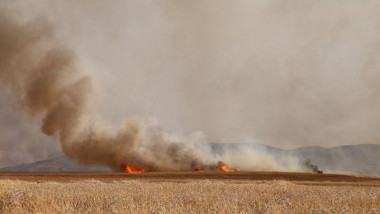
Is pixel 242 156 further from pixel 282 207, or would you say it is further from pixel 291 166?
pixel 282 207

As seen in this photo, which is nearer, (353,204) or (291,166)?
(353,204)

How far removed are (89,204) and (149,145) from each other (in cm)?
10278

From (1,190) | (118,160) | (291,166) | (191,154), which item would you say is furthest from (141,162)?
(1,190)

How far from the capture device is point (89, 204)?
1589cm

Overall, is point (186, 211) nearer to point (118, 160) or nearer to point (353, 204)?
point (353, 204)

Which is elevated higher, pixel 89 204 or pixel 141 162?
pixel 141 162

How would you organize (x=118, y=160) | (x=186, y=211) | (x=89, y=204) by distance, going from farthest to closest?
(x=118, y=160), (x=89, y=204), (x=186, y=211)

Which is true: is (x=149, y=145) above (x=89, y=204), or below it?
above

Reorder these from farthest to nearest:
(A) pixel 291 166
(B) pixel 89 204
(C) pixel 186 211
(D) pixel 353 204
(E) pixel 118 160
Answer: (A) pixel 291 166 < (E) pixel 118 160 < (B) pixel 89 204 < (D) pixel 353 204 < (C) pixel 186 211

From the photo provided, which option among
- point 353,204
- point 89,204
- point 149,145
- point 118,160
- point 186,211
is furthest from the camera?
point 149,145

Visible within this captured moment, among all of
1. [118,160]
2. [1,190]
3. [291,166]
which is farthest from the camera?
[291,166]

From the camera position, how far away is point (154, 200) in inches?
647

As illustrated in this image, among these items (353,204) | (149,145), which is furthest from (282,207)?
(149,145)

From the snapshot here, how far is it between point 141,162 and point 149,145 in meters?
9.06
